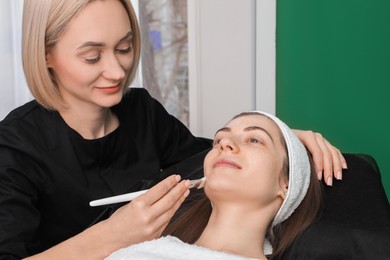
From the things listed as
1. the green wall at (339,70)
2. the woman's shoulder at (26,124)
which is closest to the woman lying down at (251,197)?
the woman's shoulder at (26,124)

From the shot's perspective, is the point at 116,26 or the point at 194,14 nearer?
the point at 116,26

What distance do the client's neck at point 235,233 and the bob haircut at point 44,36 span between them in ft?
1.62

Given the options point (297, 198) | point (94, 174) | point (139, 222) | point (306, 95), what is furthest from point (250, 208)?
point (306, 95)

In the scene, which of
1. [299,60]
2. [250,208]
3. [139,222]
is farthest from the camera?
[299,60]

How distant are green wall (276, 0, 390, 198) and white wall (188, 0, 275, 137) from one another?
8cm

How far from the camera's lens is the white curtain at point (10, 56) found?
6.26ft

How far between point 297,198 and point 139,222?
0.40m

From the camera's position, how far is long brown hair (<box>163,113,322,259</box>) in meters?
1.33

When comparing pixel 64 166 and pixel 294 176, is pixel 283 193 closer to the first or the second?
pixel 294 176

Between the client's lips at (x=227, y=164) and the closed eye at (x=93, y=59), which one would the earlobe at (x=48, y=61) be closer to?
the closed eye at (x=93, y=59)

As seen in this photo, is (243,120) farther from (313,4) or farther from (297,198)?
(313,4)

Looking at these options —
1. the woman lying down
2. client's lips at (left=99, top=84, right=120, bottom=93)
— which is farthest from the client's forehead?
client's lips at (left=99, top=84, right=120, bottom=93)

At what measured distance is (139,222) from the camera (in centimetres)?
111

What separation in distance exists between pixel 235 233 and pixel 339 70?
1.06 m
